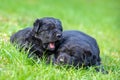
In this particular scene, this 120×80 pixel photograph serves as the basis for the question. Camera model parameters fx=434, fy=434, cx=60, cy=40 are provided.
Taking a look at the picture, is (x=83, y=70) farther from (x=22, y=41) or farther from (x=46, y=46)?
(x=22, y=41)

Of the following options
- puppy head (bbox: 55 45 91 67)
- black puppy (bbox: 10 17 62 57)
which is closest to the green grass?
puppy head (bbox: 55 45 91 67)

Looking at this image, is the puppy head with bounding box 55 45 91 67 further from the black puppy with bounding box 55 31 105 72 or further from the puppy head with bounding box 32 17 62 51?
the puppy head with bounding box 32 17 62 51

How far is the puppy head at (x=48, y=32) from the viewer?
817cm

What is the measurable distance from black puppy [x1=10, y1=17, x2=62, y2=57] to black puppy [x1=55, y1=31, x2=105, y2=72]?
0.21 m

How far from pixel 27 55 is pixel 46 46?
41 centimetres

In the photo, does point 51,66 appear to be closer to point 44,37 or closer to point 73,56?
point 73,56

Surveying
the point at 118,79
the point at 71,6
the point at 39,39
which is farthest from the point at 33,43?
the point at 71,6

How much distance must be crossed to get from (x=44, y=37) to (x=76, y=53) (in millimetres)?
684

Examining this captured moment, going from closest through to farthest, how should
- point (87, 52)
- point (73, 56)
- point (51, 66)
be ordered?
point (51, 66) → point (73, 56) → point (87, 52)

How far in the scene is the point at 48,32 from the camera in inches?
324

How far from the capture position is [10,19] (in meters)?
14.9

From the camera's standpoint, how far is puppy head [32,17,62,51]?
8.17 m

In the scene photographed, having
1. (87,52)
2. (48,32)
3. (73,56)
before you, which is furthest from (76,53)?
(48,32)

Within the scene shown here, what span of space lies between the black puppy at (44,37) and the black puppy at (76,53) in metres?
0.21
